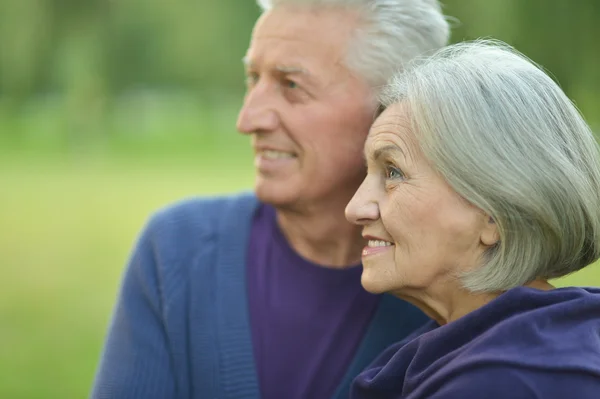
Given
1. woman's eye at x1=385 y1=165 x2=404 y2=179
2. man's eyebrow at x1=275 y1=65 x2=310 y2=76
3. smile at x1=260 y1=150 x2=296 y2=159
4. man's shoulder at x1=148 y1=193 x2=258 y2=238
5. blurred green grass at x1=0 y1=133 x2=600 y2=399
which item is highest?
man's eyebrow at x1=275 y1=65 x2=310 y2=76

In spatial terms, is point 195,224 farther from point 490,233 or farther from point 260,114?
point 490,233

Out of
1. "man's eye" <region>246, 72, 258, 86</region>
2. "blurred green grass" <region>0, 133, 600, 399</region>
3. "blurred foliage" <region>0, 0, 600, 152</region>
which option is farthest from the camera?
"blurred green grass" <region>0, 133, 600, 399</region>

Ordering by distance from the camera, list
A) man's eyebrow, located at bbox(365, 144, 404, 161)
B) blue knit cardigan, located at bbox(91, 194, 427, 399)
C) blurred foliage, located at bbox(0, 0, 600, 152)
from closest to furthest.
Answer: man's eyebrow, located at bbox(365, 144, 404, 161)
blue knit cardigan, located at bbox(91, 194, 427, 399)
blurred foliage, located at bbox(0, 0, 600, 152)

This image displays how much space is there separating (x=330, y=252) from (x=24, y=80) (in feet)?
7.55

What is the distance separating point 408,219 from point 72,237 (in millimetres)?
6264

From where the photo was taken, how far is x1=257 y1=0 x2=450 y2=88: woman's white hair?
2.14 meters

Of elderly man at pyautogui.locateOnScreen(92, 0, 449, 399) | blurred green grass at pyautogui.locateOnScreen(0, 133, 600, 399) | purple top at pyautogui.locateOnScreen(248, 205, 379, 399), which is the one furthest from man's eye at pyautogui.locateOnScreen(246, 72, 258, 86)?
blurred green grass at pyautogui.locateOnScreen(0, 133, 600, 399)

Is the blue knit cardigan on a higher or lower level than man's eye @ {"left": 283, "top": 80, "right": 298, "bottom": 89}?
lower

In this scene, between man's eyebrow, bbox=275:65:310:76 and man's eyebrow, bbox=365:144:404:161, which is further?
man's eyebrow, bbox=275:65:310:76

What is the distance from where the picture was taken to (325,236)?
2277 millimetres

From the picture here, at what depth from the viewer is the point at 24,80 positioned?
4004mm

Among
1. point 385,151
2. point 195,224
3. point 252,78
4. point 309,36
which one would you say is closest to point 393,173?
point 385,151

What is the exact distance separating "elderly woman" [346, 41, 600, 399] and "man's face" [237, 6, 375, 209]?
0.41 meters

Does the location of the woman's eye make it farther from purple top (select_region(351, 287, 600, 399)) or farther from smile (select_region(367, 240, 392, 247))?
purple top (select_region(351, 287, 600, 399))
